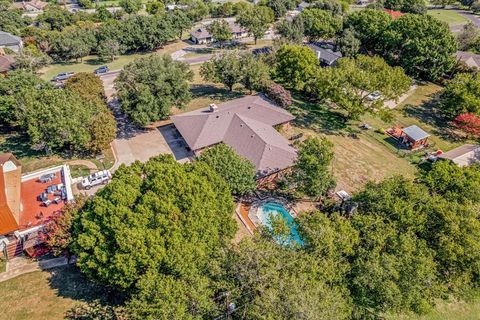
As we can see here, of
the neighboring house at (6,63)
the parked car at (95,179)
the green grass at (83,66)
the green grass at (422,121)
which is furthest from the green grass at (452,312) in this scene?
the neighboring house at (6,63)

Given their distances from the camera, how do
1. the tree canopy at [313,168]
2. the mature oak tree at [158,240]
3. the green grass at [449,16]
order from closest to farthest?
the mature oak tree at [158,240], the tree canopy at [313,168], the green grass at [449,16]

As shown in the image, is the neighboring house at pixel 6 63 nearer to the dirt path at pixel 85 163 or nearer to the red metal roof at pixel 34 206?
the dirt path at pixel 85 163

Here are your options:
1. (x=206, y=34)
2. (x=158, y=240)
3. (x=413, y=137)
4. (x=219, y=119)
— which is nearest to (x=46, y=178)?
(x=158, y=240)

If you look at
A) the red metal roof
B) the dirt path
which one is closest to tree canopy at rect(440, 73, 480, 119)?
the dirt path

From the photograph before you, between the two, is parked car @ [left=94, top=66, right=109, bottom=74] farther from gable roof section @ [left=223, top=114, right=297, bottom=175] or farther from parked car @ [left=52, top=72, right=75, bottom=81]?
gable roof section @ [left=223, top=114, right=297, bottom=175]

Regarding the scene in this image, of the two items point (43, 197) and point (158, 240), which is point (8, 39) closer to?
point (43, 197)
